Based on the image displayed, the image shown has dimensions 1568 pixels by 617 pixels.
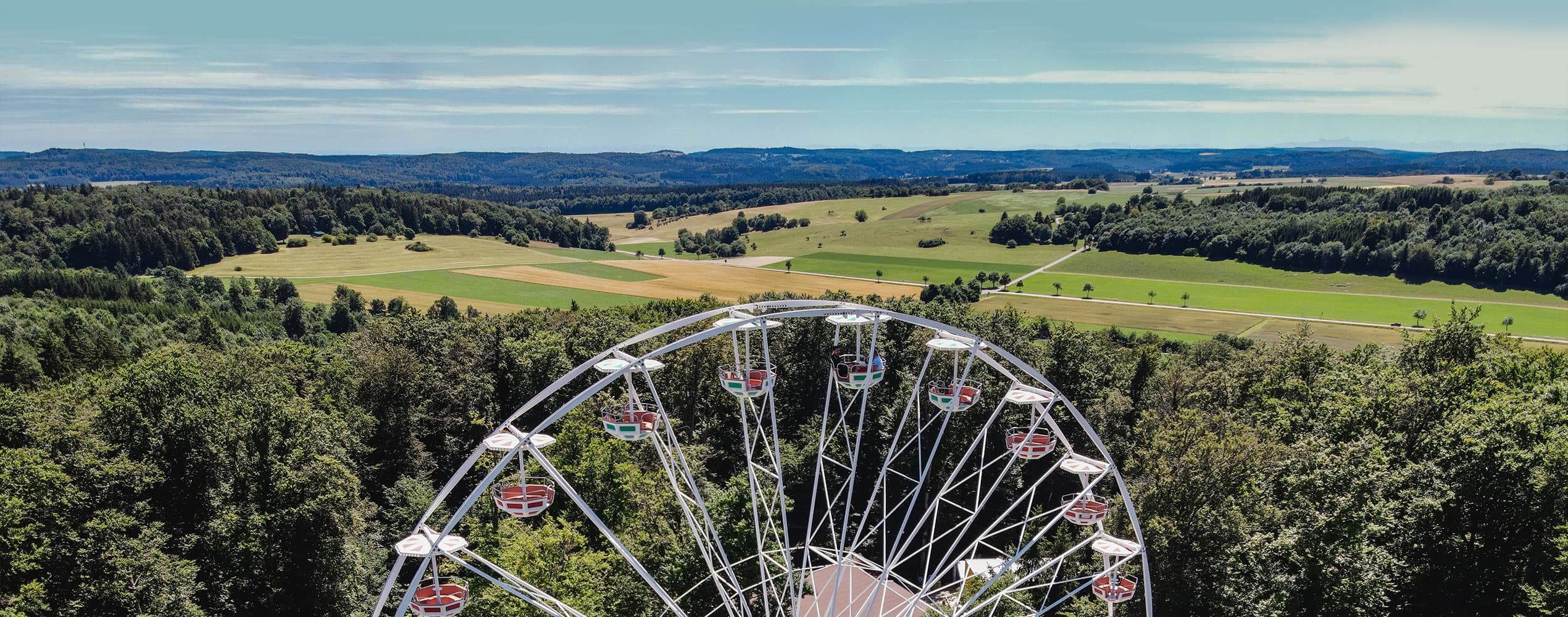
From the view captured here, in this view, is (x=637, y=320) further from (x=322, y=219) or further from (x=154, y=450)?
(x=322, y=219)

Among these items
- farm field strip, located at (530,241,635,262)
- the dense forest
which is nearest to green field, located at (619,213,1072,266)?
farm field strip, located at (530,241,635,262)

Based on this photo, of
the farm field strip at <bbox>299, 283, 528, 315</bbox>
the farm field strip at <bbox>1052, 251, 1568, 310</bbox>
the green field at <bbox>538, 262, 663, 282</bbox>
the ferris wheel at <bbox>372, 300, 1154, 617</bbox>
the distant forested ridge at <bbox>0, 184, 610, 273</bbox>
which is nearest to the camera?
the ferris wheel at <bbox>372, 300, 1154, 617</bbox>

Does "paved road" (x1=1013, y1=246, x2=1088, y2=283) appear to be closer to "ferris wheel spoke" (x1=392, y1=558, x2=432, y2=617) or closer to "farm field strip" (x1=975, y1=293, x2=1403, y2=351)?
"farm field strip" (x1=975, y1=293, x2=1403, y2=351)

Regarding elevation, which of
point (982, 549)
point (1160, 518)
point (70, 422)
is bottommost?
point (982, 549)

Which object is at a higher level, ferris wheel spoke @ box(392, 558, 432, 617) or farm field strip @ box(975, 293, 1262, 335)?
ferris wheel spoke @ box(392, 558, 432, 617)

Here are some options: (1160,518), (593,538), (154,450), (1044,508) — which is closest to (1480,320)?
(1044,508)

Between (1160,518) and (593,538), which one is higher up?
(1160,518)

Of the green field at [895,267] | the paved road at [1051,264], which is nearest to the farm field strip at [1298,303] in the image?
the paved road at [1051,264]
